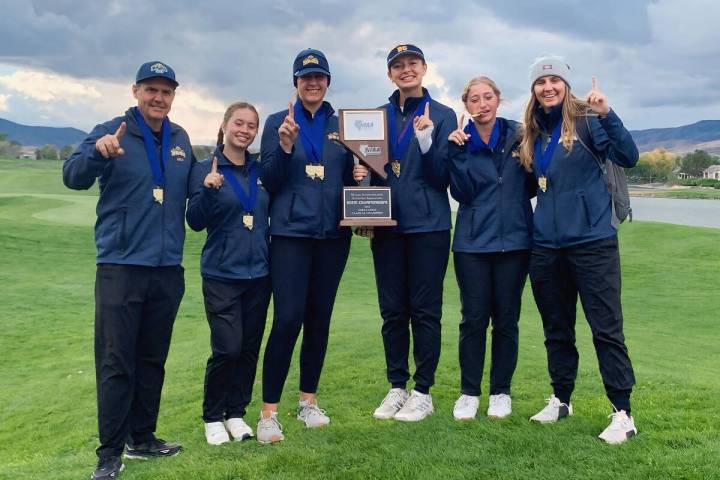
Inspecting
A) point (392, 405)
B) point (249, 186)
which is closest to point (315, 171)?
point (249, 186)

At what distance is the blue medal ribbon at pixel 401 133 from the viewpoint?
17.4 feet

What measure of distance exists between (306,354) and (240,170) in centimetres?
159

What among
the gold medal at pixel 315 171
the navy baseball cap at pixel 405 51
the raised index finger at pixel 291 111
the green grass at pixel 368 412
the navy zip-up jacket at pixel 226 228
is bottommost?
the green grass at pixel 368 412

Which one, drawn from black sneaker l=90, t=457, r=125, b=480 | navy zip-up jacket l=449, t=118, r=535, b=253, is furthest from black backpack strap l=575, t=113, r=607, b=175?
black sneaker l=90, t=457, r=125, b=480

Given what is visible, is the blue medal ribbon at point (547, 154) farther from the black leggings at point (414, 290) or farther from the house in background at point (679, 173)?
the house in background at point (679, 173)

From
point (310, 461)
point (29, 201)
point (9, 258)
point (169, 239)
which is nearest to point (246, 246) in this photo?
point (169, 239)

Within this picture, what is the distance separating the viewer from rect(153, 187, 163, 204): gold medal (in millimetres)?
4758

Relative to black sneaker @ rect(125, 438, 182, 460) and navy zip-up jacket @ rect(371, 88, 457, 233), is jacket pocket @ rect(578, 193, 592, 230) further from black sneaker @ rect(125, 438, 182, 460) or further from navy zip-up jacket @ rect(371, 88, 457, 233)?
black sneaker @ rect(125, 438, 182, 460)

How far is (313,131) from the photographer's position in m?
5.29

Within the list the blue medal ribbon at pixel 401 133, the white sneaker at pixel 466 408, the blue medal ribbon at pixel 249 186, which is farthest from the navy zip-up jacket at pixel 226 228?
the white sneaker at pixel 466 408

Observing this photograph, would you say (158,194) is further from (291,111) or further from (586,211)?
(586,211)

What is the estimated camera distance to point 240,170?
529 centimetres

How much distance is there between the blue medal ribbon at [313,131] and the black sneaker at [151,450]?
8.05ft

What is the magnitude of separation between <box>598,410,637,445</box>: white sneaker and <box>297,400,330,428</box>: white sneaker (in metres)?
2.16
